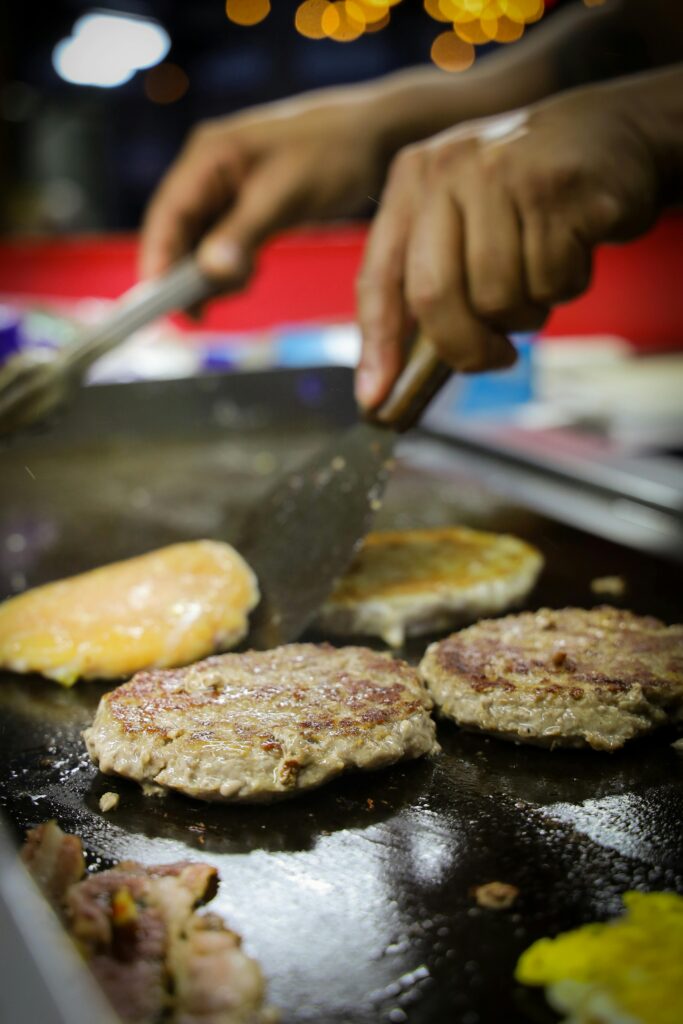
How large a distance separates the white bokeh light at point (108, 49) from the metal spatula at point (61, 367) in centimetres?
825

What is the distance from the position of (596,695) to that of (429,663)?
0.26 meters

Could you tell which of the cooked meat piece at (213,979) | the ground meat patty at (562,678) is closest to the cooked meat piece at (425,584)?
the ground meat patty at (562,678)

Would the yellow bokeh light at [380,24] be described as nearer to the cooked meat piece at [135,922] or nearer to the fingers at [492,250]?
the fingers at [492,250]

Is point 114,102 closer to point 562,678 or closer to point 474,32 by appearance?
point 474,32

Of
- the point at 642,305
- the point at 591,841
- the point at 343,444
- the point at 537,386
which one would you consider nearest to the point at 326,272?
the point at 642,305

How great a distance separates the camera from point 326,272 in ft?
24.1

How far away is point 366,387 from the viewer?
186 centimetres

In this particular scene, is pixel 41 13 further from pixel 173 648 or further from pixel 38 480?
pixel 173 648

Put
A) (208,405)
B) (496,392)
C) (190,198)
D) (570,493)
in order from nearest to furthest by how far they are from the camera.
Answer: (570,493) → (190,198) → (208,405) → (496,392)

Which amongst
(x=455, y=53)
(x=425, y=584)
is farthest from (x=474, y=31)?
(x=425, y=584)

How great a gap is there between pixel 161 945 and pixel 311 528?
39.1 inches

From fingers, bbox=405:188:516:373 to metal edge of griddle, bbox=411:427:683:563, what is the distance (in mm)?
614

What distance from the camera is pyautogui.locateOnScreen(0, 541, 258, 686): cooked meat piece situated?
5.03 ft

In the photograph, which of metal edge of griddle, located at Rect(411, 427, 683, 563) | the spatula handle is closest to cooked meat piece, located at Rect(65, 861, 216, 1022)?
the spatula handle
